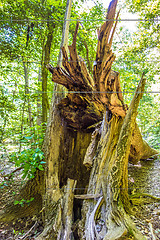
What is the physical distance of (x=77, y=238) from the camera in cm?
137

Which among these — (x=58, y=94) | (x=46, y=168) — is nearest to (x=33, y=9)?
(x=58, y=94)

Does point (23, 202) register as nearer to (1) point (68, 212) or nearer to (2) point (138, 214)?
(1) point (68, 212)

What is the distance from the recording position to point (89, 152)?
200 cm

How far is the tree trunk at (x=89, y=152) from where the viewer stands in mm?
1379

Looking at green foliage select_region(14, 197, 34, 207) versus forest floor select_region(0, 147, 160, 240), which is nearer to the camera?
forest floor select_region(0, 147, 160, 240)

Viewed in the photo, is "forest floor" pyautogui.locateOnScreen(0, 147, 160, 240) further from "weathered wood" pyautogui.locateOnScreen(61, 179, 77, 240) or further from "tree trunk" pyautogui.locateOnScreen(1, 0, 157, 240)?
"weathered wood" pyautogui.locateOnScreen(61, 179, 77, 240)

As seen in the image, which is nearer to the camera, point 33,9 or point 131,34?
point 33,9

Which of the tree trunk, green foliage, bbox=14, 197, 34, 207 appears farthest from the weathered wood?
green foliage, bbox=14, 197, 34, 207

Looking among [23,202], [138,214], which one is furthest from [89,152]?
[23,202]

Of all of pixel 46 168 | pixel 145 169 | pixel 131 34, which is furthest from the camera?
pixel 131 34

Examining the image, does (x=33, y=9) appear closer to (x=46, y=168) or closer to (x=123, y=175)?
(x=46, y=168)

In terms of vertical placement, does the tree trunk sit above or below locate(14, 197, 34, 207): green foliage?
above

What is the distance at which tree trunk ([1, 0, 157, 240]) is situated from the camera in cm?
138

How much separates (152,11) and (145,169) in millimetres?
3754
